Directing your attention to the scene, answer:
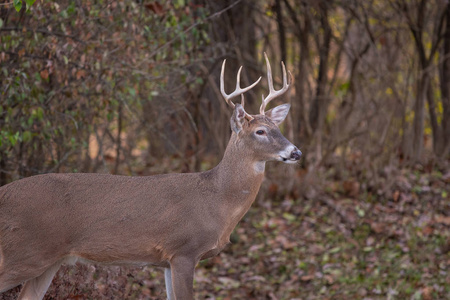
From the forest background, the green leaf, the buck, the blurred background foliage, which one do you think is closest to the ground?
the forest background

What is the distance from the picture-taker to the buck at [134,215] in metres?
4.92

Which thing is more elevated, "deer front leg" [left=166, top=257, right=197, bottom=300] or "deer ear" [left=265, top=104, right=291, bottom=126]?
"deer ear" [left=265, top=104, right=291, bottom=126]

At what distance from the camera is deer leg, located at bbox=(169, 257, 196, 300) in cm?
505

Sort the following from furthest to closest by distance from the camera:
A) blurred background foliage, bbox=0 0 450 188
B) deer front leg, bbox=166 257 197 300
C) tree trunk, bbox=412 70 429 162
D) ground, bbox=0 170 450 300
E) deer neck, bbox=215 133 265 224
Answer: tree trunk, bbox=412 70 429 162, ground, bbox=0 170 450 300, blurred background foliage, bbox=0 0 450 188, deer neck, bbox=215 133 265 224, deer front leg, bbox=166 257 197 300

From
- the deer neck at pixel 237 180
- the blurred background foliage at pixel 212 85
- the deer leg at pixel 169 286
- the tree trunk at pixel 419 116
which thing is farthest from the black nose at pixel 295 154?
the tree trunk at pixel 419 116

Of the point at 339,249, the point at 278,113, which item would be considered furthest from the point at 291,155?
the point at 339,249

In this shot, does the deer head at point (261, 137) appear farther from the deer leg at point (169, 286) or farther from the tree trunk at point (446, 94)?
the tree trunk at point (446, 94)

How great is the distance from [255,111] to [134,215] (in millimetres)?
5262

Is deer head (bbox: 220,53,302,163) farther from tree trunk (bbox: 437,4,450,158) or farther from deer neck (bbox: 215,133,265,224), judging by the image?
tree trunk (bbox: 437,4,450,158)

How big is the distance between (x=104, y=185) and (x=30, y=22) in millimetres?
2614

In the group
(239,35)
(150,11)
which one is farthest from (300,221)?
(150,11)

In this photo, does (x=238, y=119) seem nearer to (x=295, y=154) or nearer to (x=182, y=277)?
(x=295, y=154)

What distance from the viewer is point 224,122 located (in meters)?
10.2

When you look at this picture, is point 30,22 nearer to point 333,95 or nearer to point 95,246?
point 95,246
